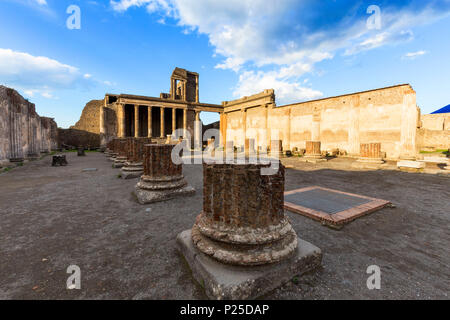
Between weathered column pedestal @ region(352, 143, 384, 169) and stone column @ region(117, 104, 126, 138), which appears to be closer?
weathered column pedestal @ region(352, 143, 384, 169)

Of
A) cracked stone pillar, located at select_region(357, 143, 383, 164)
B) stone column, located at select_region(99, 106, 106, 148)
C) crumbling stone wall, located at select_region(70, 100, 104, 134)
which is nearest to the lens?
cracked stone pillar, located at select_region(357, 143, 383, 164)

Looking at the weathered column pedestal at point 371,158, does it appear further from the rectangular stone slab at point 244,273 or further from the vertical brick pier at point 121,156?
the vertical brick pier at point 121,156

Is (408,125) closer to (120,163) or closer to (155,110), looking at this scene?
(120,163)

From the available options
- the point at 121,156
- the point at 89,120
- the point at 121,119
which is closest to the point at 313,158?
the point at 121,156

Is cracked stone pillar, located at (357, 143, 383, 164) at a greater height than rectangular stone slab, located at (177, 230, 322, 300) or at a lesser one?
greater

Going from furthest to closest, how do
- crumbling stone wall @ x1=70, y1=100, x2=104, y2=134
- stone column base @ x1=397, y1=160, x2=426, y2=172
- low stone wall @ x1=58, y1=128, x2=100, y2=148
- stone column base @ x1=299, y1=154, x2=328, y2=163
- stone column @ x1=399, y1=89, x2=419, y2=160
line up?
crumbling stone wall @ x1=70, y1=100, x2=104, y2=134 → low stone wall @ x1=58, y1=128, x2=100, y2=148 → stone column base @ x1=299, y1=154, x2=328, y2=163 → stone column @ x1=399, y1=89, x2=419, y2=160 → stone column base @ x1=397, y1=160, x2=426, y2=172

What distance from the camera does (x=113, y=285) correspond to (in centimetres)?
177

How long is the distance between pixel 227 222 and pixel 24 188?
6.34m

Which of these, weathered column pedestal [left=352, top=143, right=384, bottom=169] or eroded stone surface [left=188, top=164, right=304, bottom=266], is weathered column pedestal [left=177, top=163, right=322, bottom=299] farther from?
weathered column pedestal [left=352, top=143, right=384, bottom=169]

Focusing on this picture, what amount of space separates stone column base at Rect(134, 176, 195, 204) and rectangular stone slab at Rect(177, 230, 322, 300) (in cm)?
240

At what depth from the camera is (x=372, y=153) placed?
385 inches

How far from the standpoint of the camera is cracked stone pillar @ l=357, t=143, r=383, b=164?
962cm

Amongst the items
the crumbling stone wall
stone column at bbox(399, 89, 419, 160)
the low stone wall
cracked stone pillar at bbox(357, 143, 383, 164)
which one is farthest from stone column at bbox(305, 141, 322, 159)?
the crumbling stone wall
